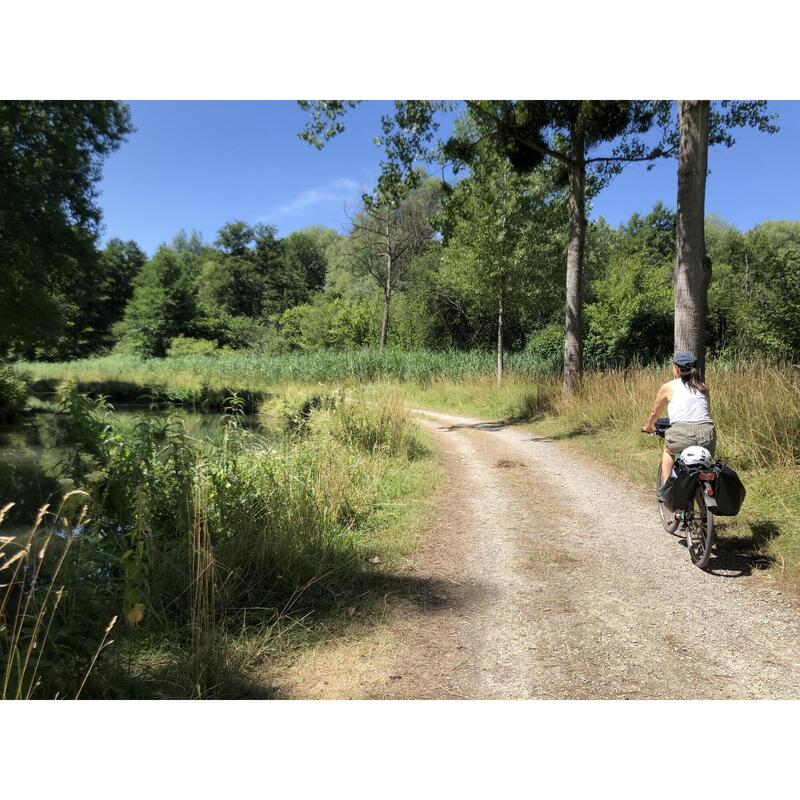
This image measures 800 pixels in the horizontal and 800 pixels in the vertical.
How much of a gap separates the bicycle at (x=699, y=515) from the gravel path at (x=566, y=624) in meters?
0.13

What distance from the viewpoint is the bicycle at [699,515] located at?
3830 millimetres

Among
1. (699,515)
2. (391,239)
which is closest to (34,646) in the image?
(699,515)

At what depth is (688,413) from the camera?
427cm

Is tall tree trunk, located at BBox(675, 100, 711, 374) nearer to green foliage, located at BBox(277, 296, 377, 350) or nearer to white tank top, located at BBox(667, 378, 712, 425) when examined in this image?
white tank top, located at BBox(667, 378, 712, 425)

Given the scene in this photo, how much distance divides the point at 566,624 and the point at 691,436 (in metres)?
2.11

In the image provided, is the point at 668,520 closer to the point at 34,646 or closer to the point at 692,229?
the point at 692,229

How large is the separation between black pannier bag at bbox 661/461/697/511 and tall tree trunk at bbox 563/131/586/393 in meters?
7.61

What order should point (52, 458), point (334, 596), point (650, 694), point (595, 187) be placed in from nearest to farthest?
point (650, 694) < point (334, 596) < point (52, 458) < point (595, 187)

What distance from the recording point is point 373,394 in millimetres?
9180

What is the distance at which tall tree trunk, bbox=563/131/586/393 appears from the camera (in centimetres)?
1171
